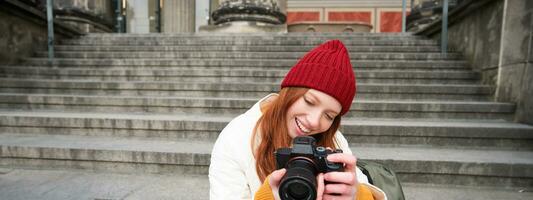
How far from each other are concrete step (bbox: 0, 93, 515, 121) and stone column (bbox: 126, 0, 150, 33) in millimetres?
8894

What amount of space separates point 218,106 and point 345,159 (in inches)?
121

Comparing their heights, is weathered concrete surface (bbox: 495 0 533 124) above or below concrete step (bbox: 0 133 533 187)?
above

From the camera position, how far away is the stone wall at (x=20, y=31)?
5.09 metres

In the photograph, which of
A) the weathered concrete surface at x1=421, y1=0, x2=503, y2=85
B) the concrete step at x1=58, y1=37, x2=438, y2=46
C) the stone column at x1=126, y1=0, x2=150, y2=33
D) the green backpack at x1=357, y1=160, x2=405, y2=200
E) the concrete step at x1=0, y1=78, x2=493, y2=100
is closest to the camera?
the green backpack at x1=357, y1=160, x2=405, y2=200

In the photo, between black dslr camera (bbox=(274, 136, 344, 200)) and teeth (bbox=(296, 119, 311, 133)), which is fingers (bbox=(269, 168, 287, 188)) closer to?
black dslr camera (bbox=(274, 136, 344, 200))

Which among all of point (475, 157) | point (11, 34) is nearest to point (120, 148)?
point (475, 157)

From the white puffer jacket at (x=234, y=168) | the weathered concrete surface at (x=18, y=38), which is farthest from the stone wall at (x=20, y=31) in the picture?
the white puffer jacket at (x=234, y=168)

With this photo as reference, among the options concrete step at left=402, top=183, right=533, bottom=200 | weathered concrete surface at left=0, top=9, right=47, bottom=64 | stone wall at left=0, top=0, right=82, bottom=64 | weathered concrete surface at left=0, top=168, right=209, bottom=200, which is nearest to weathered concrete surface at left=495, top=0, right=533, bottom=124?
concrete step at left=402, top=183, right=533, bottom=200

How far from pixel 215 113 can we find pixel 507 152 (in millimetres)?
3068

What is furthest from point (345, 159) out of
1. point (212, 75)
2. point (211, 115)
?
point (212, 75)

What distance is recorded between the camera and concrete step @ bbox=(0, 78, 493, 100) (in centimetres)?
400

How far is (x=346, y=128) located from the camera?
3174 mm

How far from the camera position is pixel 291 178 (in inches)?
30.2

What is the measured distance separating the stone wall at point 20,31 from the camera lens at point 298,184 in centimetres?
619
